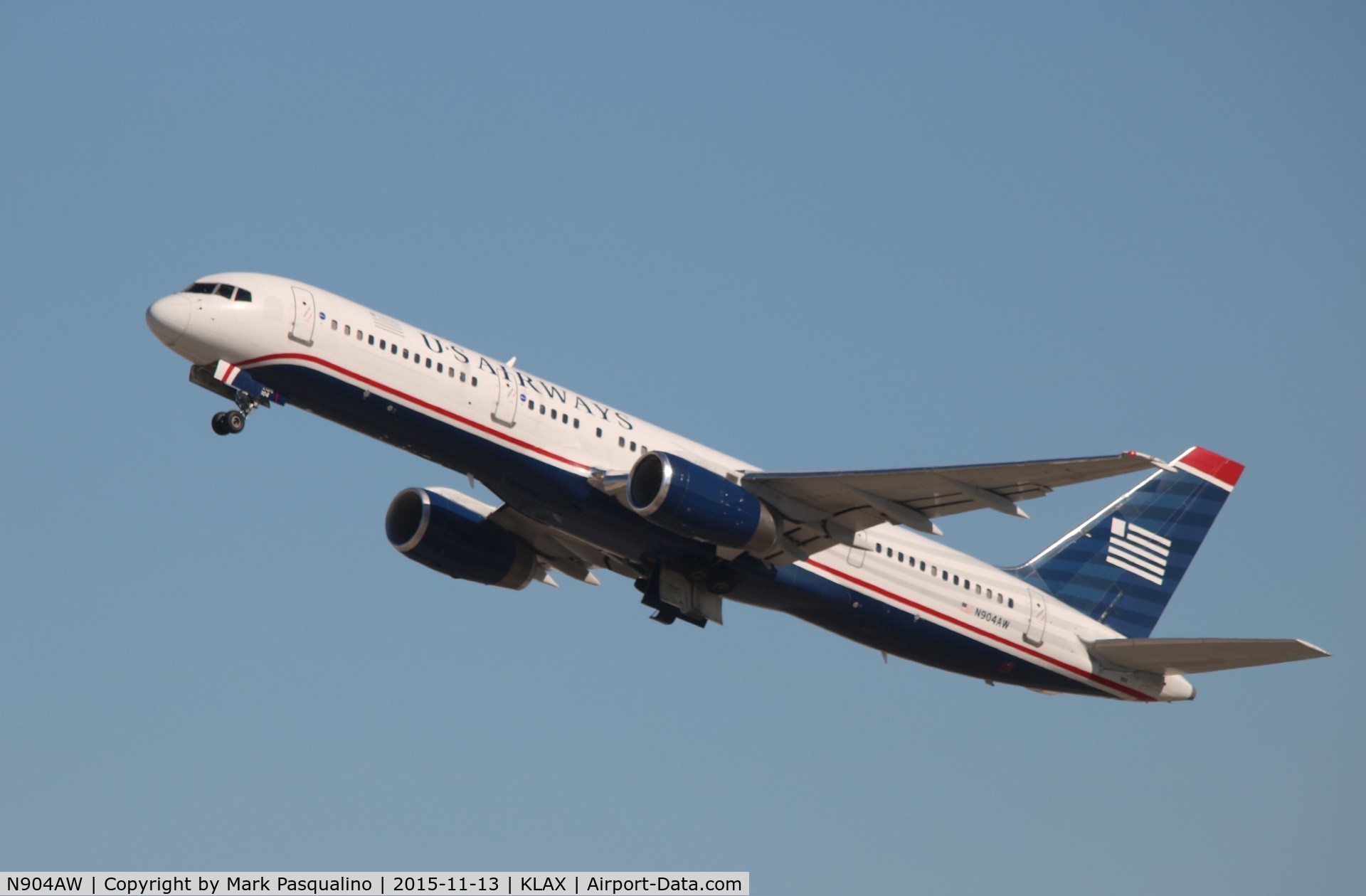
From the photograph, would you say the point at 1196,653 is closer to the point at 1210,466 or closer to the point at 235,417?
the point at 1210,466

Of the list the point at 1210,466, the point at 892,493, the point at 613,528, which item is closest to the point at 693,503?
the point at 613,528

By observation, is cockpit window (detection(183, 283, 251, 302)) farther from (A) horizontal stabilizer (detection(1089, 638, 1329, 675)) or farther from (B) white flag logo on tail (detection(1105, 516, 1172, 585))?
(B) white flag logo on tail (detection(1105, 516, 1172, 585))

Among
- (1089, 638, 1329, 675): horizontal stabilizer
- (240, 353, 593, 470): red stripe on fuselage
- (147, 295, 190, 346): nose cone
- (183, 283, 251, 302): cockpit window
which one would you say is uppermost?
(183, 283, 251, 302): cockpit window

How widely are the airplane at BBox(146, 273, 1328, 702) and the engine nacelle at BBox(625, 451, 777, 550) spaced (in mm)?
44

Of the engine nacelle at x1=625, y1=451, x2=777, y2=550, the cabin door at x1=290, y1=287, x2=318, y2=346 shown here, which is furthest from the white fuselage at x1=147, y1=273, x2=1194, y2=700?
the engine nacelle at x1=625, y1=451, x2=777, y2=550

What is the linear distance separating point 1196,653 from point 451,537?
18454mm

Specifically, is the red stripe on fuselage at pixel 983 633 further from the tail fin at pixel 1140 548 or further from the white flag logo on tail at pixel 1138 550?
the white flag logo on tail at pixel 1138 550

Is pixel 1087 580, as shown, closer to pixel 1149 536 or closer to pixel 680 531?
pixel 1149 536

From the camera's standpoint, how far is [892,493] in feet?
110

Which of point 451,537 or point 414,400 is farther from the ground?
point 451,537

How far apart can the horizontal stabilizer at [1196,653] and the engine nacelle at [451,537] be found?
50.3ft

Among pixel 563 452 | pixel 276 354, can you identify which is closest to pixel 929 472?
pixel 563 452

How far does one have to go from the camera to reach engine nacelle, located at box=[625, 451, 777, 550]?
32469mm

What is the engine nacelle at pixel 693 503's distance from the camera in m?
32.5
